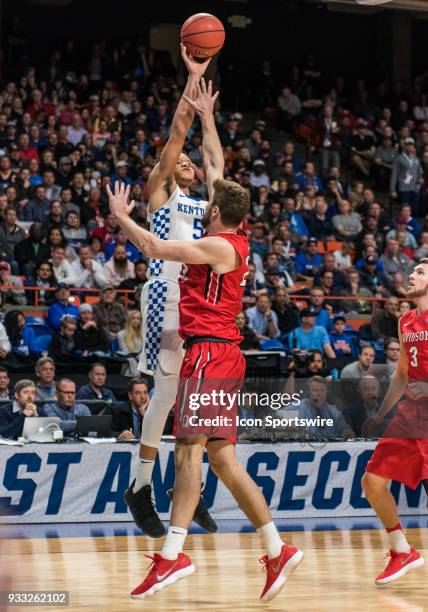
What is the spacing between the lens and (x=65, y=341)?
1475 centimetres

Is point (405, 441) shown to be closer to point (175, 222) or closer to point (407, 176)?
point (175, 222)

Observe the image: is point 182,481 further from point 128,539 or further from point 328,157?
point 328,157

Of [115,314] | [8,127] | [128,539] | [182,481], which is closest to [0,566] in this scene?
[182,481]

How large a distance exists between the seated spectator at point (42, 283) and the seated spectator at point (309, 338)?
3.50m

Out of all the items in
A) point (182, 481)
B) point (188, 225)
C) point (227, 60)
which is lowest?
point (182, 481)

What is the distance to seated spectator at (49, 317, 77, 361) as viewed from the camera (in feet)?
48.0

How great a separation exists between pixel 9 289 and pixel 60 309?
925mm

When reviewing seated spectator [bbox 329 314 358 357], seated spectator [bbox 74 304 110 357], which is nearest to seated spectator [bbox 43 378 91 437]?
seated spectator [bbox 74 304 110 357]

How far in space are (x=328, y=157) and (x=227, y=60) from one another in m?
5.16

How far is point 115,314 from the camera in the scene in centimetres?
1539

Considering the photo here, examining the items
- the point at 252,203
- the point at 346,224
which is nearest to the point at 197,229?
the point at 252,203

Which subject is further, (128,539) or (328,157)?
(328,157)

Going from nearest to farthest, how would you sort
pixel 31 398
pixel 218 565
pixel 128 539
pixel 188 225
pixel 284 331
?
pixel 188 225, pixel 218 565, pixel 128 539, pixel 31 398, pixel 284 331

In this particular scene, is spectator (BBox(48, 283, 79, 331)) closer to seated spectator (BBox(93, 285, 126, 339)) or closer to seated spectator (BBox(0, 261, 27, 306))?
seated spectator (BBox(93, 285, 126, 339))
